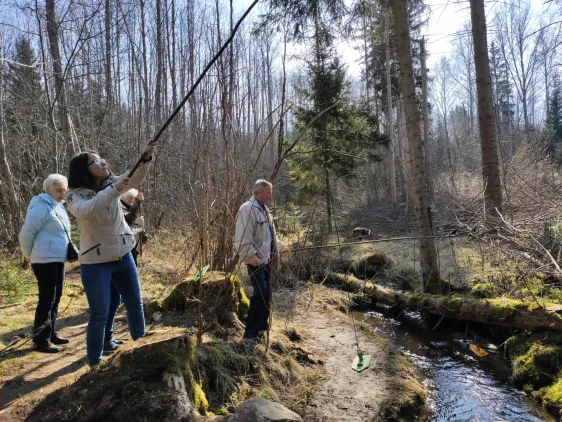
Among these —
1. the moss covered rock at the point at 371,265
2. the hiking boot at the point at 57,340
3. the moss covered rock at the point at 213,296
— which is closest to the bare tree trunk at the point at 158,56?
the moss covered rock at the point at 371,265

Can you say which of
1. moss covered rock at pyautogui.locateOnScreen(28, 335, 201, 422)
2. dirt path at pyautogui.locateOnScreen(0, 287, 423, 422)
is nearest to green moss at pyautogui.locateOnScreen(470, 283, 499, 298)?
dirt path at pyautogui.locateOnScreen(0, 287, 423, 422)

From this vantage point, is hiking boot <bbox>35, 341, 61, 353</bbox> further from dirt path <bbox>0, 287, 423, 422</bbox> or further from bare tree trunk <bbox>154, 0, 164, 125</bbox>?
bare tree trunk <bbox>154, 0, 164, 125</bbox>

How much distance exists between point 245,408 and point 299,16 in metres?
6.87

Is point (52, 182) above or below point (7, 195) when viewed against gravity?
below

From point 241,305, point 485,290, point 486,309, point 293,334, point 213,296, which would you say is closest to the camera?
point 213,296

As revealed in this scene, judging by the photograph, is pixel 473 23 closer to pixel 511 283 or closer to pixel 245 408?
pixel 511 283

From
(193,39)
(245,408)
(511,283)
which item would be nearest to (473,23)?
(511,283)

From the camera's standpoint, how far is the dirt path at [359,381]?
326cm

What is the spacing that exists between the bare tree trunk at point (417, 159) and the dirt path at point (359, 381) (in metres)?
1.87

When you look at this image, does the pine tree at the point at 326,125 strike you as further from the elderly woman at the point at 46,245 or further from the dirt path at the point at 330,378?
the elderly woman at the point at 46,245

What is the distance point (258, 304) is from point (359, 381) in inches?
48.8

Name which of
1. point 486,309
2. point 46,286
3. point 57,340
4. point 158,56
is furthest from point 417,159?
point 158,56

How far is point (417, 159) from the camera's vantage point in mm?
6461

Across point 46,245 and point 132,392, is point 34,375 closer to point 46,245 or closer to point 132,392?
point 46,245
